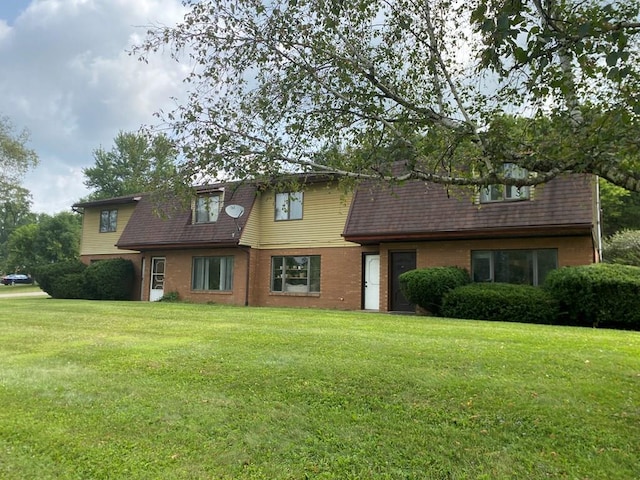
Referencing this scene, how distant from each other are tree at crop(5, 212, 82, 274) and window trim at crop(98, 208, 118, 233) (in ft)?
80.2

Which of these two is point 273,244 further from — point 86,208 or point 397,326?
point 86,208

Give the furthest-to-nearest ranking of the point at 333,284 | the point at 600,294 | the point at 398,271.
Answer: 1. the point at 333,284
2. the point at 398,271
3. the point at 600,294

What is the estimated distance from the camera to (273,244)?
19.5m

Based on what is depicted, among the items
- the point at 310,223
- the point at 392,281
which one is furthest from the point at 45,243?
the point at 392,281

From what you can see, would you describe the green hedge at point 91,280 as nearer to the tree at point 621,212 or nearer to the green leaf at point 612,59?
the green leaf at point 612,59

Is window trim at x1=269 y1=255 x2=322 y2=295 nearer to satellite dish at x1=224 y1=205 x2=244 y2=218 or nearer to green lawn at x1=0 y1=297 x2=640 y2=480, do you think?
satellite dish at x1=224 y1=205 x2=244 y2=218

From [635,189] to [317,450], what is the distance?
3834 mm

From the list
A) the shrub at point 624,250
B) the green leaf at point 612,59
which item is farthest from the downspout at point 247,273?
the green leaf at point 612,59

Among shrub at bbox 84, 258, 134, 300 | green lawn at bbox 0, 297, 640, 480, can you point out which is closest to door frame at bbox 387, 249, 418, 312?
green lawn at bbox 0, 297, 640, 480

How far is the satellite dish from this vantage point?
60.2 ft

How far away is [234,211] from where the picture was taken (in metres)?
18.6

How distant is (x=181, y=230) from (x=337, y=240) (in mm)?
7206

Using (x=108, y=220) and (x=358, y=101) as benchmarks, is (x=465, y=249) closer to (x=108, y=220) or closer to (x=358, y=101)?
(x=358, y=101)

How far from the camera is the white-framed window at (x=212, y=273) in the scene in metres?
19.9
